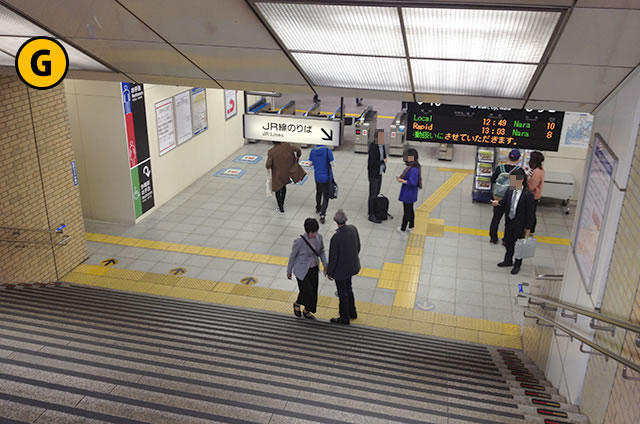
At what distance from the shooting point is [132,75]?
5836 mm

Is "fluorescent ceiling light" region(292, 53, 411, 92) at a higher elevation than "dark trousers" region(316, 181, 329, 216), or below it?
higher

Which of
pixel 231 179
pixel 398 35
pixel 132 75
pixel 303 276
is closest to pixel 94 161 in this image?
pixel 231 179

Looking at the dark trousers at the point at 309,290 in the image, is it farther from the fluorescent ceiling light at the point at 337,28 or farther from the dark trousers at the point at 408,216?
the dark trousers at the point at 408,216

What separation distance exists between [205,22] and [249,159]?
9189 millimetres

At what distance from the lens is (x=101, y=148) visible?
9352 millimetres

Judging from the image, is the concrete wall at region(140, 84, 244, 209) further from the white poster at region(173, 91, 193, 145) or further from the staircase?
the staircase

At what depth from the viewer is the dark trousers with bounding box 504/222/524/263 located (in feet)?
26.4

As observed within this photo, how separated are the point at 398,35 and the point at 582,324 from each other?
99.6 inches

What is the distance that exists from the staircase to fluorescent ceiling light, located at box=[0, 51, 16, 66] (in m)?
2.46

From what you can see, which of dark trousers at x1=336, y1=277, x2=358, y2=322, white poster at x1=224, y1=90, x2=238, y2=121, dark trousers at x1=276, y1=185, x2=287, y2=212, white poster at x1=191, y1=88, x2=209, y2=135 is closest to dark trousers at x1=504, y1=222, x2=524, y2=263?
dark trousers at x1=336, y1=277, x2=358, y2=322

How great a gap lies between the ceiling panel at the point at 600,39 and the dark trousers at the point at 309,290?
3424mm

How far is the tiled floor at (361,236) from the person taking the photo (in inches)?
304

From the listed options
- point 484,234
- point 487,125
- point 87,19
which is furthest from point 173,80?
point 484,234

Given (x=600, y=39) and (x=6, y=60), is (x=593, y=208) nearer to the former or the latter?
(x=600, y=39)
